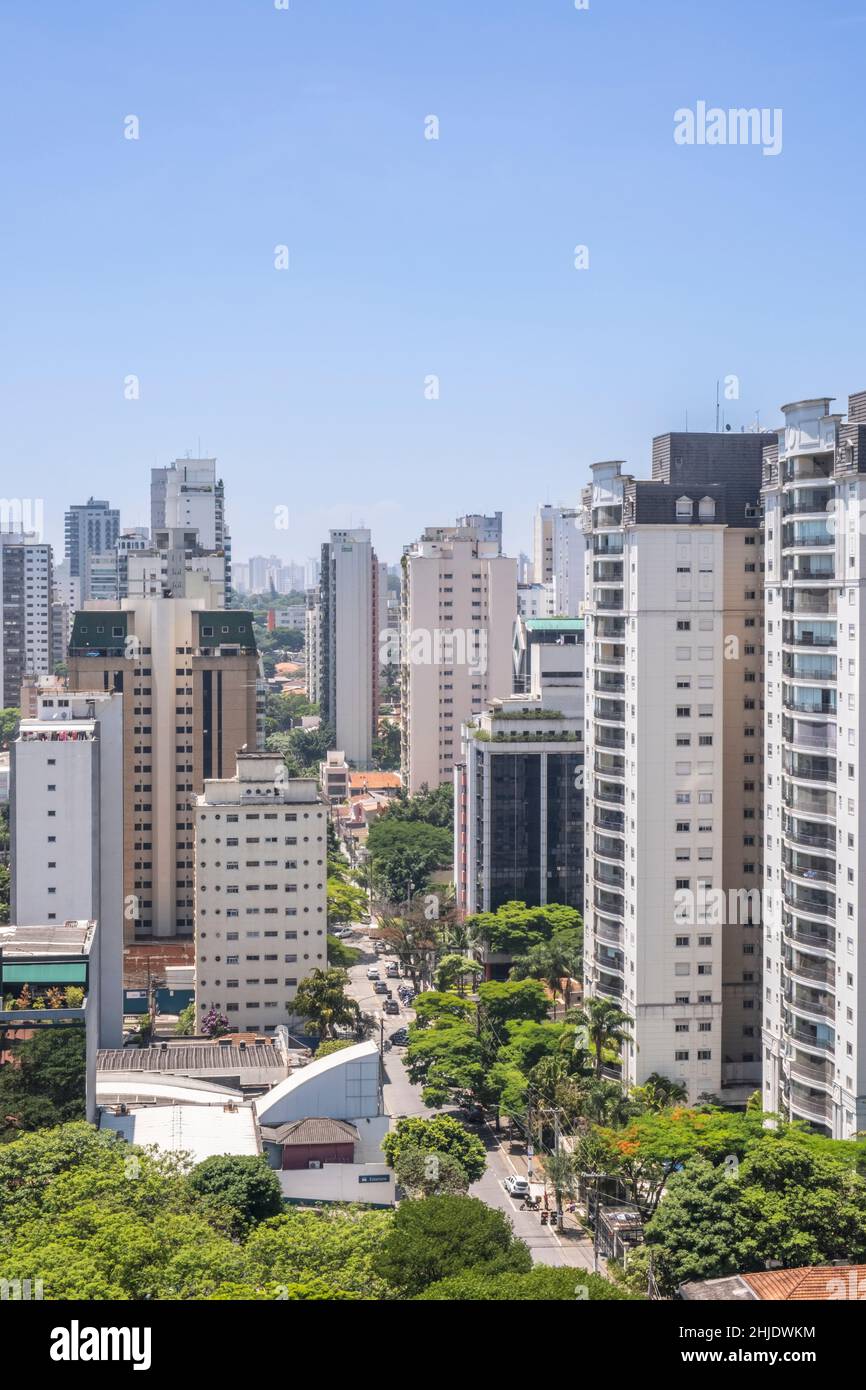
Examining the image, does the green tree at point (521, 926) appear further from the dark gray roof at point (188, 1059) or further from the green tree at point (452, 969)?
the dark gray roof at point (188, 1059)

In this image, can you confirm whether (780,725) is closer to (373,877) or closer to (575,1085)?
(575,1085)

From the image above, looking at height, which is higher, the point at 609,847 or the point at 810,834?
the point at 810,834

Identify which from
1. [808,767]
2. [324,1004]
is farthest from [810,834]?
[324,1004]

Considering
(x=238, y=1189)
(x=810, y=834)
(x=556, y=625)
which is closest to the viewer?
(x=238, y=1189)

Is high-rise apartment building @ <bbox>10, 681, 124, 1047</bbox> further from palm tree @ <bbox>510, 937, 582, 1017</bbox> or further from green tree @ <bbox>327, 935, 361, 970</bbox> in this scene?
palm tree @ <bbox>510, 937, 582, 1017</bbox>

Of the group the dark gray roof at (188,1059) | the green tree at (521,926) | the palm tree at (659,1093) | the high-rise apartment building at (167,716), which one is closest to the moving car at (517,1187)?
the palm tree at (659,1093)

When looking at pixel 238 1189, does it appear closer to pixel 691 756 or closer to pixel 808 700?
pixel 808 700

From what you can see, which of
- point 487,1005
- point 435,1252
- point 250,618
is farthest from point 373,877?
point 435,1252
